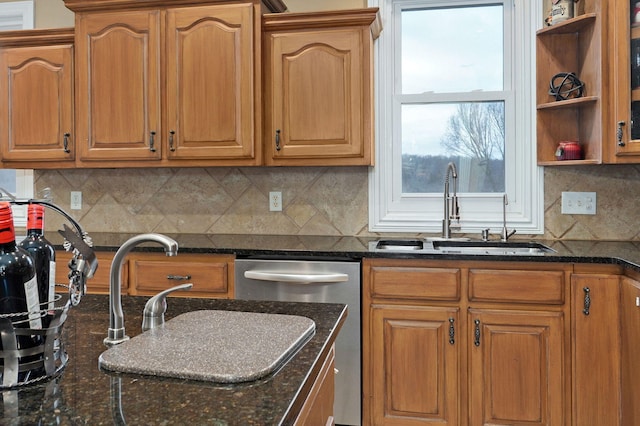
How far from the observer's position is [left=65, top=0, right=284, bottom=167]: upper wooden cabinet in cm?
269

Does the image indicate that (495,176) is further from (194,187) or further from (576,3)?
(194,187)

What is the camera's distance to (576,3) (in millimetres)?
2586

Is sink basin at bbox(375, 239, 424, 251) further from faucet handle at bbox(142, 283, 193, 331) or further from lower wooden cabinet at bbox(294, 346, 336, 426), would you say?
faucet handle at bbox(142, 283, 193, 331)

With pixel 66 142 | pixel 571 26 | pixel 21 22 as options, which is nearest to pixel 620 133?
pixel 571 26

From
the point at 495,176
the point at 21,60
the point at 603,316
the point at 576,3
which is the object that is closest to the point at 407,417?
the point at 603,316

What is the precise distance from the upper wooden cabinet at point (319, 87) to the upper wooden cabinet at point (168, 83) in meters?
0.10

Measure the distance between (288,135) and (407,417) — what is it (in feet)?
4.86

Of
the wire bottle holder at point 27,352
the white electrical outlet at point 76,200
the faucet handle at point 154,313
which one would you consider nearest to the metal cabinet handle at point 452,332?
the faucet handle at point 154,313

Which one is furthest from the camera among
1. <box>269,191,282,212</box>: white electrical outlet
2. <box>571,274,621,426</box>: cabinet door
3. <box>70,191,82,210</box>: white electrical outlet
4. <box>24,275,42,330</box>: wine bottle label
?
<box>70,191,82,210</box>: white electrical outlet

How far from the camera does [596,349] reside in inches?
84.2

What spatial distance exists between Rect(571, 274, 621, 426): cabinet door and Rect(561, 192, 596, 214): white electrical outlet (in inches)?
28.9

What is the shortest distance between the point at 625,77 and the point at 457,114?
87 cm

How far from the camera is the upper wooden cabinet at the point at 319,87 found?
263 cm

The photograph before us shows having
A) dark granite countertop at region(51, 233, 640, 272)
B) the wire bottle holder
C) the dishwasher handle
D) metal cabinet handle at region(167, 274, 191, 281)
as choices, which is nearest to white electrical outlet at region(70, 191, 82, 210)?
dark granite countertop at region(51, 233, 640, 272)
